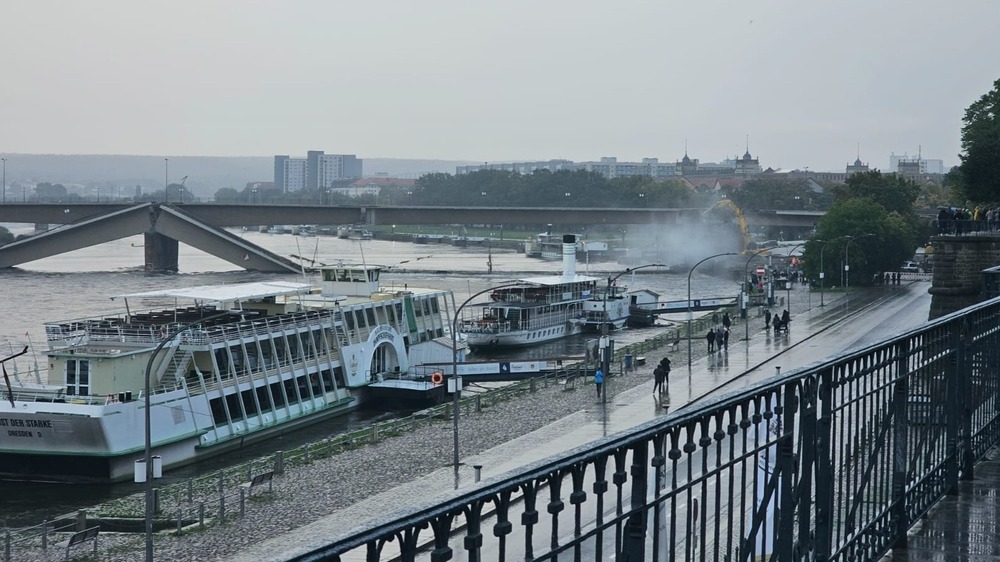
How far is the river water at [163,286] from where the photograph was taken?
31.2m

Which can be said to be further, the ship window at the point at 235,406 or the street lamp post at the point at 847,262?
the street lamp post at the point at 847,262

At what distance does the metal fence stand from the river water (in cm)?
2258

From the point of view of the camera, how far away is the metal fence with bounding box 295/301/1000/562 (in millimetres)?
4574

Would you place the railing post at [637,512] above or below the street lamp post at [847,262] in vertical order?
above

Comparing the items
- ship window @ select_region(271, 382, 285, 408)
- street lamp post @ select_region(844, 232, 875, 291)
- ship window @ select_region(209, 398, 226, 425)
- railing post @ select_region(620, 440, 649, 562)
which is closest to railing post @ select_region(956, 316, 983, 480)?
railing post @ select_region(620, 440, 649, 562)

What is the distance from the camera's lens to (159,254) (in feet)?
354

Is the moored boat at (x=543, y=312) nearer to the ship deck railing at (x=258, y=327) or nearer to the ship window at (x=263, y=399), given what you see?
the ship deck railing at (x=258, y=327)

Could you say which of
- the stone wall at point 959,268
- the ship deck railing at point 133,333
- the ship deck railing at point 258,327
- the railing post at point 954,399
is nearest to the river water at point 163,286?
the ship deck railing at point 133,333

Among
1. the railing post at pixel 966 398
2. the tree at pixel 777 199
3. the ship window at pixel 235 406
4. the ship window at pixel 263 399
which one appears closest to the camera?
the railing post at pixel 966 398

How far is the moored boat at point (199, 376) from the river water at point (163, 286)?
0.72 metres

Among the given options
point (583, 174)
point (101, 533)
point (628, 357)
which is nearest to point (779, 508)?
point (101, 533)

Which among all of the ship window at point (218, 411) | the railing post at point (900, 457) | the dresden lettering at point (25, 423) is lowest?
the ship window at point (218, 411)

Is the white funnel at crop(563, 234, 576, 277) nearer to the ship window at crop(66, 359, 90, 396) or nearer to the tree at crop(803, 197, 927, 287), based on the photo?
the tree at crop(803, 197, 927, 287)

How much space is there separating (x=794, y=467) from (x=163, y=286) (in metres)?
83.1
